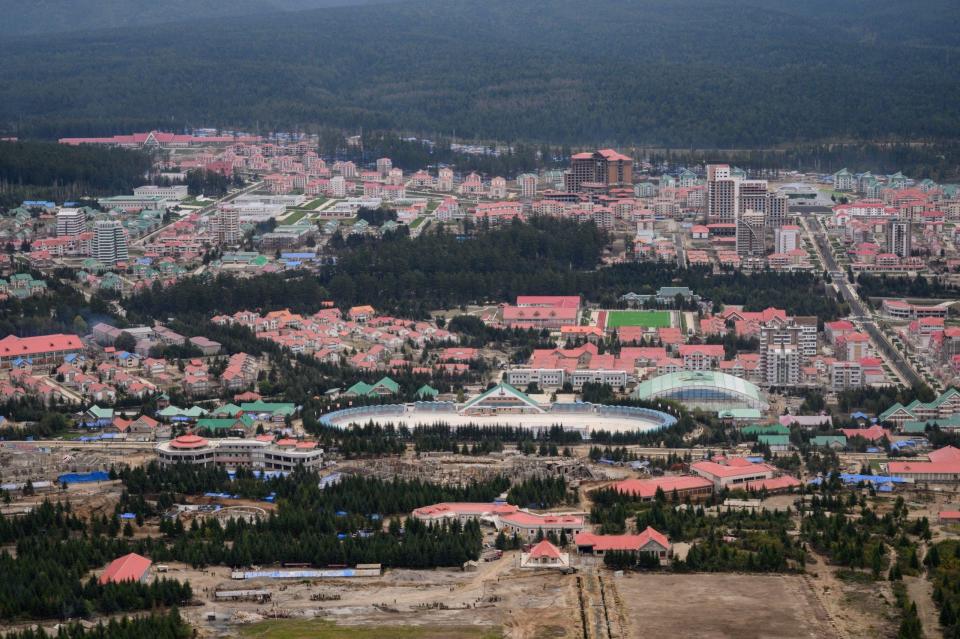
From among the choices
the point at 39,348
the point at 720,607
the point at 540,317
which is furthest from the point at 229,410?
the point at 720,607

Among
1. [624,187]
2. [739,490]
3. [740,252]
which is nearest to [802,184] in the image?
[624,187]

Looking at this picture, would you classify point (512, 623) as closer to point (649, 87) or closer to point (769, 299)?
point (769, 299)

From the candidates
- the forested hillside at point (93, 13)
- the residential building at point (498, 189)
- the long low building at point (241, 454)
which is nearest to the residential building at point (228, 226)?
the residential building at point (498, 189)

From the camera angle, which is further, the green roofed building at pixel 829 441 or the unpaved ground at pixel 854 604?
the green roofed building at pixel 829 441

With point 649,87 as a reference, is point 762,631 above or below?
below

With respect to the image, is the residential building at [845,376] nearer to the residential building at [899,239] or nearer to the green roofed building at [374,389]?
the green roofed building at [374,389]

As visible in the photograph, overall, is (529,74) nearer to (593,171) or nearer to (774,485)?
(593,171)
